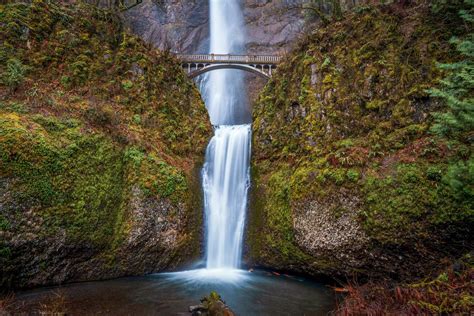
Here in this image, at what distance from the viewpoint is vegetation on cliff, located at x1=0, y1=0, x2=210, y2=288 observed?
708 cm

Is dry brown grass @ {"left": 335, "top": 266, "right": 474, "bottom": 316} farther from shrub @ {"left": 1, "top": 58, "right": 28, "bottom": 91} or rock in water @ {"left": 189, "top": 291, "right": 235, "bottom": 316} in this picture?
shrub @ {"left": 1, "top": 58, "right": 28, "bottom": 91}

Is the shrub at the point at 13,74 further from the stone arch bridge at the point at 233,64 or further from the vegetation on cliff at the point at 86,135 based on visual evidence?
the stone arch bridge at the point at 233,64

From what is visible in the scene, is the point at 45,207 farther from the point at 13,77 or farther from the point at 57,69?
the point at 57,69

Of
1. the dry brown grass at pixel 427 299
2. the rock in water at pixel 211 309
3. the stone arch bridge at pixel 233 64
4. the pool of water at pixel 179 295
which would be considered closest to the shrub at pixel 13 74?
the pool of water at pixel 179 295

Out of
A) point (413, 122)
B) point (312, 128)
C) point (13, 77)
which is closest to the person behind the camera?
point (413, 122)

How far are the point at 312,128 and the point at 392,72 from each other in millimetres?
2921

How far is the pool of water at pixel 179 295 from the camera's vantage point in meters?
6.15

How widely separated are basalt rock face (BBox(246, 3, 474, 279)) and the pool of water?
955 mm

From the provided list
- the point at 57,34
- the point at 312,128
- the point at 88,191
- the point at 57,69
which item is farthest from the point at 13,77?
the point at 312,128

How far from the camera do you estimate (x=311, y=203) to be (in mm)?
8461

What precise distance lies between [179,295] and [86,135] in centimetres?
545

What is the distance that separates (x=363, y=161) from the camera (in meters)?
7.99

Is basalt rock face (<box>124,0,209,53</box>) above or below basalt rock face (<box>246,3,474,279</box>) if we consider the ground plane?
above

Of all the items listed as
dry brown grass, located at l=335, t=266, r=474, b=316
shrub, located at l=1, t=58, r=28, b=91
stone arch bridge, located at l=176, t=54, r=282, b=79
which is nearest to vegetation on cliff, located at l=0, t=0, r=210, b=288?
shrub, located at l=1, t=58, r=28, b=91
